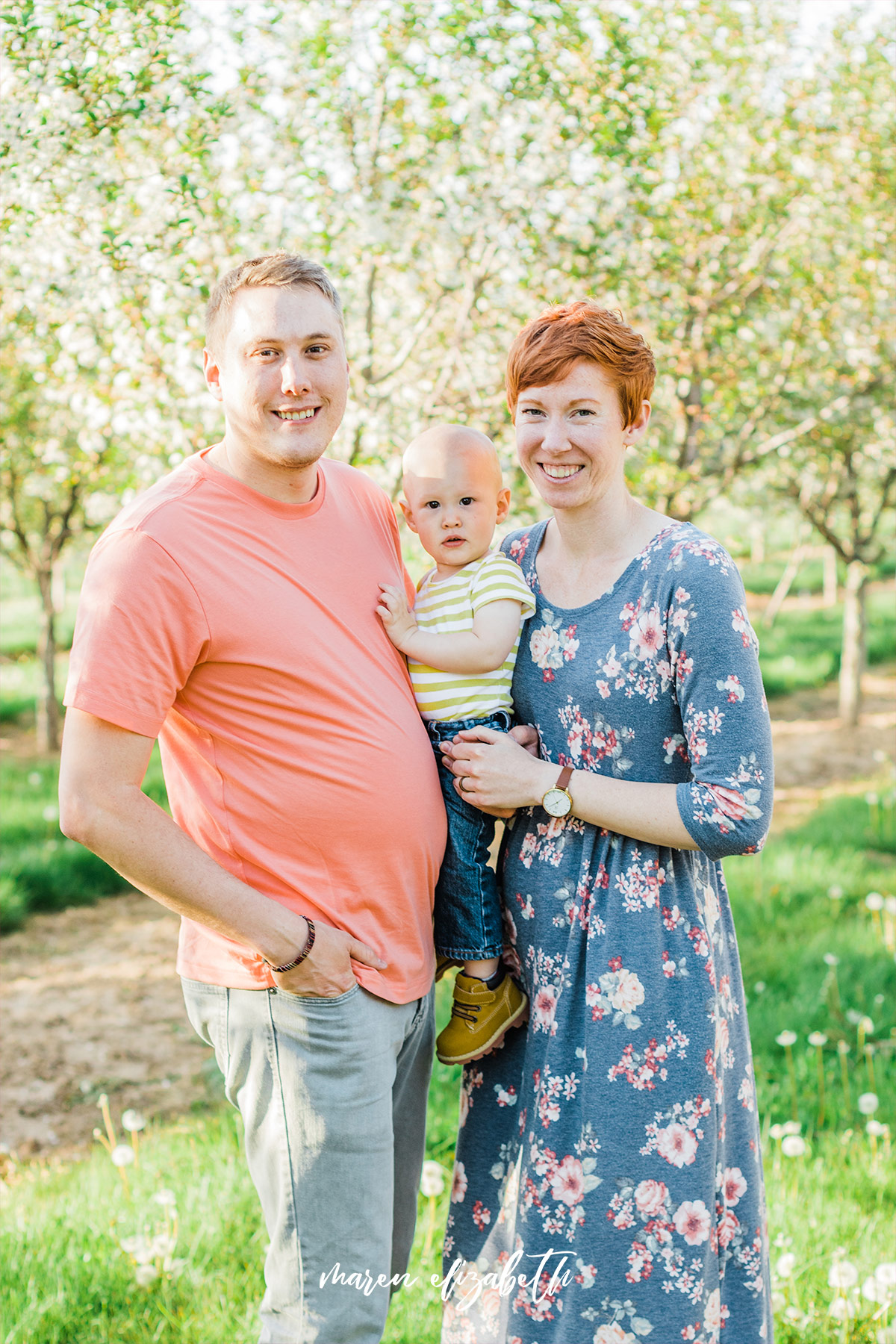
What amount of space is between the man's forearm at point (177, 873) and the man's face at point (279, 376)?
670 mm

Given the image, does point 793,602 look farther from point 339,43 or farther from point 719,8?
point 339,43

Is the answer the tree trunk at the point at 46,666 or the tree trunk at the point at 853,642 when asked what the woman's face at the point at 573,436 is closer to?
the tree trunk at the point at 46,666

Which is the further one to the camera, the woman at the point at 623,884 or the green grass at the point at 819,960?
the green grass at the point at 819,960

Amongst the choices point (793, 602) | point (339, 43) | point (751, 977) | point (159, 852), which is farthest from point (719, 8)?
point (793, 602)

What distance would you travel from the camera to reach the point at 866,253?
22.2 ft

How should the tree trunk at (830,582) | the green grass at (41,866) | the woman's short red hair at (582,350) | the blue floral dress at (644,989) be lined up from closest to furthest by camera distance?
the blue floral dress at (644,989)
the woman's short red hair at (582,350)
the green grass at (41,866)
the tree trunk at (830,582)

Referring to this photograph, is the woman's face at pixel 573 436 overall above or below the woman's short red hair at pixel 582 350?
below

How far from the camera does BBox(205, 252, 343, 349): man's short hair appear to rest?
6.49 feet

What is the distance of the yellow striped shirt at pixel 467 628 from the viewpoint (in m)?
2.15

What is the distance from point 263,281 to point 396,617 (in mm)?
671

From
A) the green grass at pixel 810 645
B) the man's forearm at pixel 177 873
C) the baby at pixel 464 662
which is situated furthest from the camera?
the green grass at pixel 810 645

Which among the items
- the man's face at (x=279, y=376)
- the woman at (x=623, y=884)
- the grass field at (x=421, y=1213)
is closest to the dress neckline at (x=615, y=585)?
the woman at (x=623, y=884)

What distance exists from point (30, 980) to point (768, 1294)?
4.04 metres

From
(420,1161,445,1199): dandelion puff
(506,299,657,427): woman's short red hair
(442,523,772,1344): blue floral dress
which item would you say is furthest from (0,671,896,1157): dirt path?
(506,299,657,427): woman's short red hair
